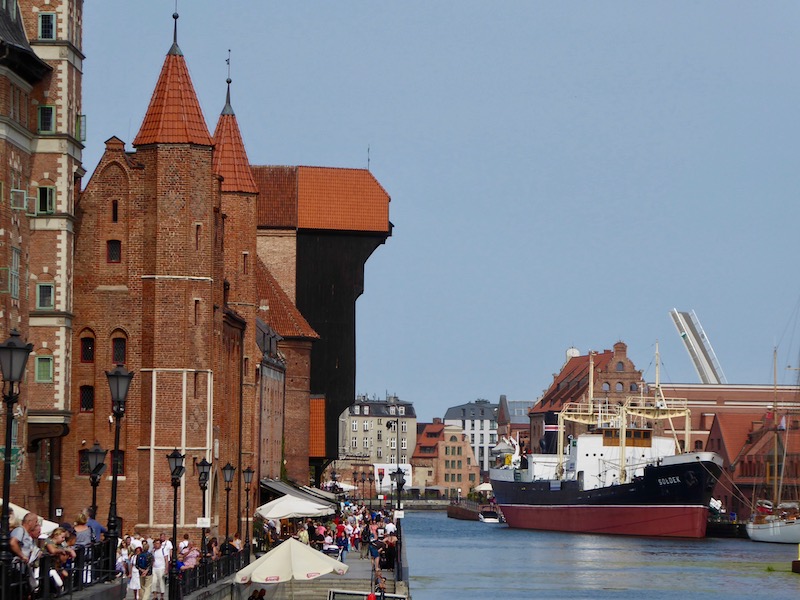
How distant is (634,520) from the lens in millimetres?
119438

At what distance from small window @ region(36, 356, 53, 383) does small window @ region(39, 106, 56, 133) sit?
6.82m

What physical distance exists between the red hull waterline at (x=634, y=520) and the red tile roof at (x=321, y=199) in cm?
3047

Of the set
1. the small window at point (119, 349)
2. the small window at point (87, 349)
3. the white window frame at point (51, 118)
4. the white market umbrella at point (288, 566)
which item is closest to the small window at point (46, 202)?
the white window frame at point (51, 118)

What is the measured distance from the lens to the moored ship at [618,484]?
115 metres

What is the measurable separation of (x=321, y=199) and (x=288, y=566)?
69.5 m

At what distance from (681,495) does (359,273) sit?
98.4 feet

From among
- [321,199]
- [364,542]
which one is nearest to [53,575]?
[364,542]

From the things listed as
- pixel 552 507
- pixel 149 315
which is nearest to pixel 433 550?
pixel 552 507

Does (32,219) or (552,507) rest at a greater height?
(32,219)

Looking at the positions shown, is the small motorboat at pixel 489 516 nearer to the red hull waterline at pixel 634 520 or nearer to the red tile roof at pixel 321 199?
the red hull waterline at pixel 634 520

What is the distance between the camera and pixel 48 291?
49906mm

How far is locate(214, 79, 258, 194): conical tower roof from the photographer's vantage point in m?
72.2

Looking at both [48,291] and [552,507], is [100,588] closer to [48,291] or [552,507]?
[48,291]

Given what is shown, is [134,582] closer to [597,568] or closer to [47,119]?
[47,119]
